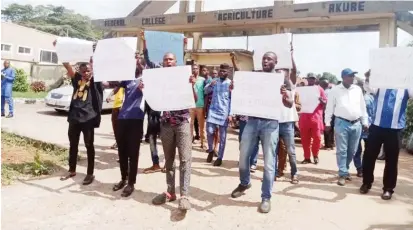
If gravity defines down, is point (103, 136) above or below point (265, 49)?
below

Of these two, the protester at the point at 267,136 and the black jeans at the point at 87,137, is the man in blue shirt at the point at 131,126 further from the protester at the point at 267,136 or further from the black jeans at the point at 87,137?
the protester at the point at 267,136

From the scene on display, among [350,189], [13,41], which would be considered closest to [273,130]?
[350,189]

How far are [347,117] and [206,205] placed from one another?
257 cm

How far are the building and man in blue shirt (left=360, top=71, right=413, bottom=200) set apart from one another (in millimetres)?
22951

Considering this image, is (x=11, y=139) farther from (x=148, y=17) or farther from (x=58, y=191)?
(x=148, y=17)

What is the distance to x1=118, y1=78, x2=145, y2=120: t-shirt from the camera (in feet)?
15.7

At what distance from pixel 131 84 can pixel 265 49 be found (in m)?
1.89

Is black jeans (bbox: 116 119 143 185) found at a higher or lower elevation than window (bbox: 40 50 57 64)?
lower

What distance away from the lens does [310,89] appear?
23.2 feet

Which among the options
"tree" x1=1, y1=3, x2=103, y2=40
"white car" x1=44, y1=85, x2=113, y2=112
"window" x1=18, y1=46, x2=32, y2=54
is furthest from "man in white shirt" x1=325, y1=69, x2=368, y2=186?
"tree" x1=1, y1=3, x2=103, y2=40

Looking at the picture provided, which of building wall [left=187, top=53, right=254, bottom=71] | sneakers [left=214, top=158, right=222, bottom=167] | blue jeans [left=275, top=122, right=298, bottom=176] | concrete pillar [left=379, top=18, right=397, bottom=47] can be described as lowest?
sneakers [left=214, top=158, right=222, bottom=167]

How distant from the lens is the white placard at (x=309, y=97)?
6.98 metres

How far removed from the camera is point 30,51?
29016 millimetres

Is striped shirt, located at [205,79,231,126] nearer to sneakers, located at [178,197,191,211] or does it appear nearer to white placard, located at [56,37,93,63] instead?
white placard, located at [56,37,93,63]
